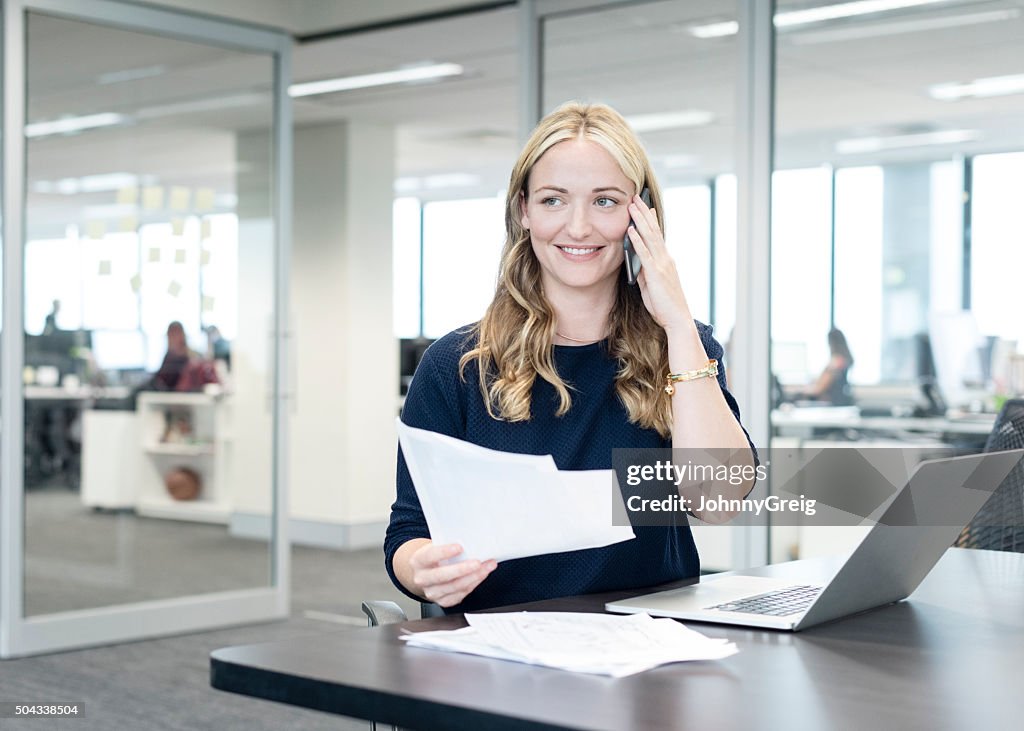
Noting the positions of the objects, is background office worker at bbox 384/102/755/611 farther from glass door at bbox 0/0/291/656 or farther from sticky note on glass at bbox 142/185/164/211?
sticky note on glass at bbox 142/185/164/211

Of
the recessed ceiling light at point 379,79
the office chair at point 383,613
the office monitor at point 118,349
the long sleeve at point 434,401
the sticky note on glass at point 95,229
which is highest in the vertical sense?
→ the recessed ceiling light at point 379,79

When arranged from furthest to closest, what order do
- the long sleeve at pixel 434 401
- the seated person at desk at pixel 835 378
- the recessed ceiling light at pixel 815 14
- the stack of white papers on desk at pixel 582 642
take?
the seated person at desk at pixel 835 378 → the recessed ceiling light at pixel 815 14 → the long sleeve at pixel 434 401 → the stack of white papers on desk at pixel 582 642

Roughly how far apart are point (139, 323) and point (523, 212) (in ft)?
12.1

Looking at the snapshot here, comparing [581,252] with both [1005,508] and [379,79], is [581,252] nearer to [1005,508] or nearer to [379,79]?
[1005,508]

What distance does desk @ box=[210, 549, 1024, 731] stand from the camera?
1016mm

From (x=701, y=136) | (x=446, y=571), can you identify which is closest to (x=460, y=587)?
(x=446, y=571)

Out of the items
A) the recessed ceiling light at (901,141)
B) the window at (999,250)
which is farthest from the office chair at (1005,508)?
the recessed ceiling light at (901,141)

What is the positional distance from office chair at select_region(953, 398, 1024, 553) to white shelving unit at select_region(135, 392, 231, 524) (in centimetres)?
379

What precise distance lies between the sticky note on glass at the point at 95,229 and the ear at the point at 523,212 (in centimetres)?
359

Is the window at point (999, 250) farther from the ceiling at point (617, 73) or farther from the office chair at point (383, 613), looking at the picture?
the office chair at point (383, 613)

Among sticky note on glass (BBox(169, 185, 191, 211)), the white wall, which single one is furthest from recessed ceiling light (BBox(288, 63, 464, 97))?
sticky note on glass (BBox(169, 185, 191, 211))

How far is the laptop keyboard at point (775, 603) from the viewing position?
1.46m

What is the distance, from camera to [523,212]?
2039 mm

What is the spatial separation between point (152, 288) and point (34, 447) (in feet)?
2.79
